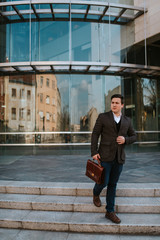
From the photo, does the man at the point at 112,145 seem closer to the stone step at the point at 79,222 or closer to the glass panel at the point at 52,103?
the stone step at the point at 79,222

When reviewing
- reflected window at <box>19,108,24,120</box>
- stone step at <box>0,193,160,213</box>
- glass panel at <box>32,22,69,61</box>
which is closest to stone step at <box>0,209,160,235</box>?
stone step at <box>0,193,160,213</box>

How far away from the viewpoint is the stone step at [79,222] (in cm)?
348

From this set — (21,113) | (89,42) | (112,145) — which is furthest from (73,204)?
(89,42)

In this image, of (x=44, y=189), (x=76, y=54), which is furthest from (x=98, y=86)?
(x=44, y=189)

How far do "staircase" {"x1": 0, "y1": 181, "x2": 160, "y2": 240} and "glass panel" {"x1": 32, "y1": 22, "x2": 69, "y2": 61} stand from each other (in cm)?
→ 771

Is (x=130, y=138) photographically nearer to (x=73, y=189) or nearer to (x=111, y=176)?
(x=111, y=176)

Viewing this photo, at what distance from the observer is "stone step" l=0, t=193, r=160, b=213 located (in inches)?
158

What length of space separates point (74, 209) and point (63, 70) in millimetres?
8181

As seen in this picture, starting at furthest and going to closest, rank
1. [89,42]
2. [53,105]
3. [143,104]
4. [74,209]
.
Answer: [143,104]
[89,42]
[53,105]
[74,209]

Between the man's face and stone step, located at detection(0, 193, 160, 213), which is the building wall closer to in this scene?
the man's face

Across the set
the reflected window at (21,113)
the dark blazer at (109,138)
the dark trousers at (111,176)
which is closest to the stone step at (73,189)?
the dark trousers at (111,176)

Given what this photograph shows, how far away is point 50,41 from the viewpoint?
1099 cm

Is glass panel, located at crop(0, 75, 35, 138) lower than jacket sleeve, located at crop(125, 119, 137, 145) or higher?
higher

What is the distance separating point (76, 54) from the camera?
1098 centimetres
